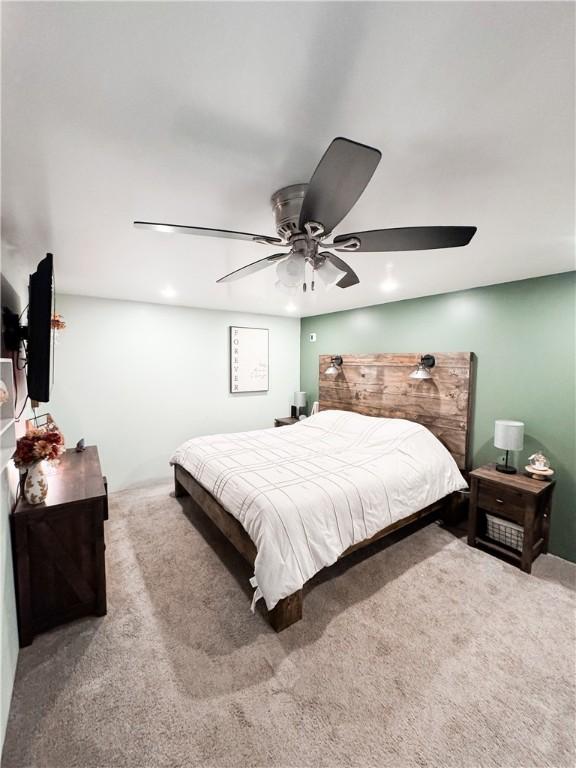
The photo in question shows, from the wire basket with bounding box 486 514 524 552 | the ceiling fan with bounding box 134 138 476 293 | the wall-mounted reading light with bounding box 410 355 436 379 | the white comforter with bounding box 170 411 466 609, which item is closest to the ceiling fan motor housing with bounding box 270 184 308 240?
the ceiling fan with bounding box 134 138 476 293

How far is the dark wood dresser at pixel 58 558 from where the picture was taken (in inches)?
67.8

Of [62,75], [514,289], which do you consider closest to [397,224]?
[62,75]

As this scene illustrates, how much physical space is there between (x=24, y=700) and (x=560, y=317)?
13.7 feet

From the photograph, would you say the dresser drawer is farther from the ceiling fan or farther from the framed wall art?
the framed wall art

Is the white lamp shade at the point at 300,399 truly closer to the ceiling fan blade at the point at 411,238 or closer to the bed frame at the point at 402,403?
the bed frame at the point at 402,403

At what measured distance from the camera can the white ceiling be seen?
70 centimetres

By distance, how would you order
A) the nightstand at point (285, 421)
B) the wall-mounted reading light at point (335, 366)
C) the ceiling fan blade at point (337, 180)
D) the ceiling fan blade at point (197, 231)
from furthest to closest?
1. the nightstand at point (285, 421)
2. the wall-mounted reading light at point (335, 366)
3. the ceiling fan blade at point (197, 231)
4. the ceiling fan blade at point (337, 180)

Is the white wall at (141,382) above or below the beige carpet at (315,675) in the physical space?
above

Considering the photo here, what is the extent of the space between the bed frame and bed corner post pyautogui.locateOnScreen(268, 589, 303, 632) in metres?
0.04

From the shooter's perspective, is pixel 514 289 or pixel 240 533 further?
pixel 514 289

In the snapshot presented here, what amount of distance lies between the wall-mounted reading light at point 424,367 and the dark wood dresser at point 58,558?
2969 mm

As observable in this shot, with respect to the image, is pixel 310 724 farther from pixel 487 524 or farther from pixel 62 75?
pixel 62 75

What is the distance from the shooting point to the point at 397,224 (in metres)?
1.70

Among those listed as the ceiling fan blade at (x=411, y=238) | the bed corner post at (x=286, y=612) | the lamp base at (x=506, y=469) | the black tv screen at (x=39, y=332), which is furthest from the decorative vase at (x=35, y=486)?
the lamp base at (x=506, y=469)
